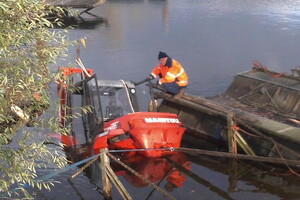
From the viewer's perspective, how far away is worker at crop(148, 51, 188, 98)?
1303 cm

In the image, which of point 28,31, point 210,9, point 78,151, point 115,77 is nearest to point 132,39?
point 115,77

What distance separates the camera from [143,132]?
35.3ft

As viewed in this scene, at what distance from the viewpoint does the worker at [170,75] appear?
1303 centimetres

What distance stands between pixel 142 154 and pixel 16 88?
647 cm

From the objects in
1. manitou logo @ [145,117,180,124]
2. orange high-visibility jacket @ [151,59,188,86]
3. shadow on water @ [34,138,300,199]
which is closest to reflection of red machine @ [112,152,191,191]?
shadow on water @ [34,138,300,199]

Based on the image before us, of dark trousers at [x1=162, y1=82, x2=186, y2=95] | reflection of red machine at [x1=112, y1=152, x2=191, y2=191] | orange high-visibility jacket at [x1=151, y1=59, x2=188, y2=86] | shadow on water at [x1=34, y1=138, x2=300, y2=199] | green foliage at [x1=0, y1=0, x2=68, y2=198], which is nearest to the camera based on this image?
green foliage at [x1=0, y1=0, x2=68, y2=198]

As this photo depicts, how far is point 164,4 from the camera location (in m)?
50.9

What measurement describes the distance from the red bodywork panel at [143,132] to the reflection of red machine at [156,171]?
512 mm

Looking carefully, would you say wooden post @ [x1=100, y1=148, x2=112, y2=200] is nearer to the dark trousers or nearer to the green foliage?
the green foliage

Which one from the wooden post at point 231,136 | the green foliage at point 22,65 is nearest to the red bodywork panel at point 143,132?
the wooden post at point 231,136

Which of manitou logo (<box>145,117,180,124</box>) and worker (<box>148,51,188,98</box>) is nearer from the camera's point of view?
manitou logo (<box>145,117,180,124</box>)

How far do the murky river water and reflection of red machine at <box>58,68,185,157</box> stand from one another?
3.55ft

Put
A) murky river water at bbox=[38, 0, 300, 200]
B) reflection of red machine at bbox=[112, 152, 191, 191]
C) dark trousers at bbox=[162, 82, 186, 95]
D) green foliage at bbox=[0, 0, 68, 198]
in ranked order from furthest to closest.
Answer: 1. dark trousers at bbox=[162, 82, 186, 95]
2. reflection of red machine at bbox=[112, 152, 191, 191]
3. murky river water at bbox=[38, 0, 300, 200]
4. green foliage at bbox=[0, 0, 68, 198]

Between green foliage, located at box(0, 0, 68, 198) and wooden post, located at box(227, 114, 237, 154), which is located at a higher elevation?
green foliage, located at box(0, 0, 68, 198)
